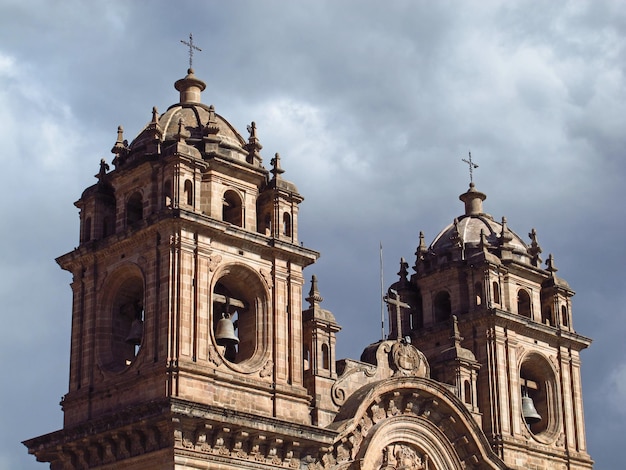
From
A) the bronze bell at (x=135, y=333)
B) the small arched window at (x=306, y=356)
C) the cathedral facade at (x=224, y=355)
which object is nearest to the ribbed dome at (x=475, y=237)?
the cathedral facade at (x=224, y=355)

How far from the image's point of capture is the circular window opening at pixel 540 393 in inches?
1868

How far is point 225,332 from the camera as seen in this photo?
125 feet

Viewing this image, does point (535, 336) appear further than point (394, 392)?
Yes

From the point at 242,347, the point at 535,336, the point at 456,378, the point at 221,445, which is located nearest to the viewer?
the point at 221,445

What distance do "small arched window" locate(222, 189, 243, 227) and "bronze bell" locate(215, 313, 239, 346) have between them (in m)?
2.96

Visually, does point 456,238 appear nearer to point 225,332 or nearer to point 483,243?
point 483,243

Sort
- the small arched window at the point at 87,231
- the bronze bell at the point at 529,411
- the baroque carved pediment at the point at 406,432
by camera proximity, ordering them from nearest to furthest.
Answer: the baroque carved pediment at the point at 406,432 < the small arched window at the point at 87,231 < the bronze bell at the point at 529,411

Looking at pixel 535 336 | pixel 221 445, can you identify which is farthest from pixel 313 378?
pixel 535 336

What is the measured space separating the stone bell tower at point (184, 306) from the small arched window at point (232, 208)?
0.04 metres

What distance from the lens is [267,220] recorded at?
40219 millimetres

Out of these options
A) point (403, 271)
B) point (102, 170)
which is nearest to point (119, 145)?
point (102, 170)

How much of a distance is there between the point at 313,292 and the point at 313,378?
109 inches

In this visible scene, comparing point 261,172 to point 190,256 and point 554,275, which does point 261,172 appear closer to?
point 190,256

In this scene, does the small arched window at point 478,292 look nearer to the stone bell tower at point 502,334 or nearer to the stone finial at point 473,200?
the stone bell tower at point 502,334
